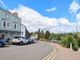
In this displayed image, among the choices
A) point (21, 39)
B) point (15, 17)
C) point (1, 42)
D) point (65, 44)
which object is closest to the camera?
point (1, 42)

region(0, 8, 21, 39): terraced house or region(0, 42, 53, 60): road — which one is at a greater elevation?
region(0, 8, 21, 39): terraced house

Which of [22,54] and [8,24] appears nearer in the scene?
[22,54]

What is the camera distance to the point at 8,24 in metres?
56.9

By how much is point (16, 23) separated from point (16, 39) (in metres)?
18.6

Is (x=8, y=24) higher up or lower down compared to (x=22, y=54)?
higher up

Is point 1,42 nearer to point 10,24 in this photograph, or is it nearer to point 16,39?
point 16,39

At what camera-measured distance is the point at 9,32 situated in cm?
5766

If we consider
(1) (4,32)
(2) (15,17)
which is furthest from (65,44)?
(2) (15,17)

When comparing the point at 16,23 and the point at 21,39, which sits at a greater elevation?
the point at 16,23

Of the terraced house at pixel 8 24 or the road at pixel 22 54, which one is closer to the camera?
the road at pixel 22 54

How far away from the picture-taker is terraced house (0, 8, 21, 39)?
53125 millimetres

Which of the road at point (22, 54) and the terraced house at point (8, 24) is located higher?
the terraced house at point (8, 24)

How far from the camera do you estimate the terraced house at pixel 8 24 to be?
174ft

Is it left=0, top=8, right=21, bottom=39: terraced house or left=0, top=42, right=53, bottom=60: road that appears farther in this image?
left=0, top=8, right=21, bottom=39: terraced house
